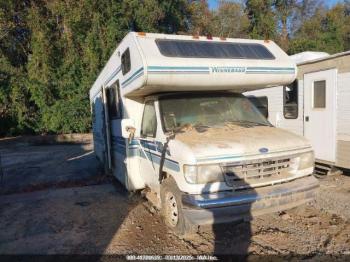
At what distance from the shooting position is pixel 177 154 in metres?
4.44

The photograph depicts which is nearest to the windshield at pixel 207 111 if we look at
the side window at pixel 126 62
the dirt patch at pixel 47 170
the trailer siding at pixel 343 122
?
the side window at pixel 126 62

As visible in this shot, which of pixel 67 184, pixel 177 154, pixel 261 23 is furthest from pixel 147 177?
pixel 261 23

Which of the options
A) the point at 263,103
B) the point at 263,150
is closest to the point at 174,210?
the point at 263,150

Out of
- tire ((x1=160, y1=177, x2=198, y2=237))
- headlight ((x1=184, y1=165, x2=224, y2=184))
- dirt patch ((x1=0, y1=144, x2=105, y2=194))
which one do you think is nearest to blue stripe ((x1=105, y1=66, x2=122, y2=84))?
tire ((x1=160, y1=177, x2=198, y2=237))

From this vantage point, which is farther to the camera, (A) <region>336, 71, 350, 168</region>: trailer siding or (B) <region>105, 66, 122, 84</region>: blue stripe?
(A) <region>336, 71, 350, 168</region>: trailer siding

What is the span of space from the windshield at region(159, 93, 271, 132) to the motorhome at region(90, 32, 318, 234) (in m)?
0.02

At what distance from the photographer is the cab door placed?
534cm

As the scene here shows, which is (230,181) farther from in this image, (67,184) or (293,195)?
(67,184)

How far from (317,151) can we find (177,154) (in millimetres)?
4740

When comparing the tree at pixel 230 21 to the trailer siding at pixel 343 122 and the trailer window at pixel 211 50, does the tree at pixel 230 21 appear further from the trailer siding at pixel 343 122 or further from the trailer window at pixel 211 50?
the trailer window at pixel 211 50

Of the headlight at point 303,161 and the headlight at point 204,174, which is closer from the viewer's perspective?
the headlight at point 204,174

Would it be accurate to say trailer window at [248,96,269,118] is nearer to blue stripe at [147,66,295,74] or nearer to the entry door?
the entry door

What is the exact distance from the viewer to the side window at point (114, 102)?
22.1 feet

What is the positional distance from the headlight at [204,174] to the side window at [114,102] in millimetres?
2821
